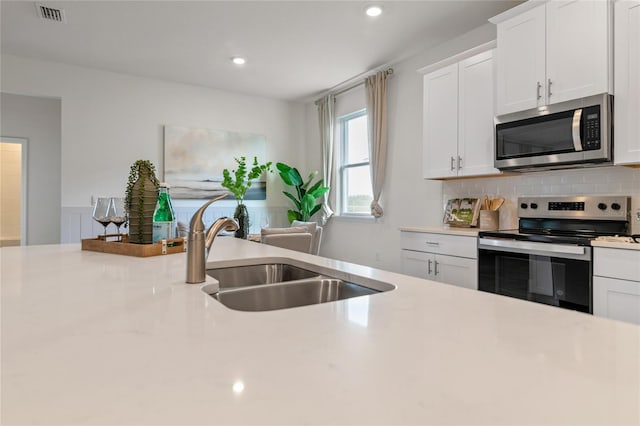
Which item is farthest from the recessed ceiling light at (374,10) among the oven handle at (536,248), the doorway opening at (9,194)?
the doorway opening at (9,194)

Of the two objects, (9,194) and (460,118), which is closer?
(460,118)

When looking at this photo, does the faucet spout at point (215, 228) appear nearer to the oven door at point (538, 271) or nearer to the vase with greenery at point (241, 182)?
the oven door at point (538, 271)

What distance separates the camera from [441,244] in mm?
3191

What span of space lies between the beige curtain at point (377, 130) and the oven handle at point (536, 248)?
193 cm

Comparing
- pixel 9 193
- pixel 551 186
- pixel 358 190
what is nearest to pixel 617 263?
pixel 551 186

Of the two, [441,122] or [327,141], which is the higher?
[327,141]

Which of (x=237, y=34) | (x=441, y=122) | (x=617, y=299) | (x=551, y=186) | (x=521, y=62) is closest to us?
(x=617, y=299)

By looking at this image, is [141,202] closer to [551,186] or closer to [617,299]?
[617,299]

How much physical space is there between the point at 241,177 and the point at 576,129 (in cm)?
398

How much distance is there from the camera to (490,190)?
3434 mm

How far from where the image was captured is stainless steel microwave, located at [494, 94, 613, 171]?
236 cm

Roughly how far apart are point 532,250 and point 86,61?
4.97 meters

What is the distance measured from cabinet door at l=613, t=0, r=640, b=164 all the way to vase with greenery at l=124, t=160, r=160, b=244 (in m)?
2.61

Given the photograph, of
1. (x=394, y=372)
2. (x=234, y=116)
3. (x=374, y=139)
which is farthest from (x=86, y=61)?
(x=394, y=372)
